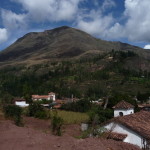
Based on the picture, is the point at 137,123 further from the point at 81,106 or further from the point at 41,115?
the point at 81,106

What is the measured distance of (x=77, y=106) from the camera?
173 ft

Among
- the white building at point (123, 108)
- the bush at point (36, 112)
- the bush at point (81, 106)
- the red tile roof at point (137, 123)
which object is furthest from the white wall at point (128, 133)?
the bush at point (81, 106)

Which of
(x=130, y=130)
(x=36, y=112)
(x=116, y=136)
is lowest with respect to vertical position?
(x=36, y=112)

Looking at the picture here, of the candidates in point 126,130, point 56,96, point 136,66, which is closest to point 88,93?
point 56,96

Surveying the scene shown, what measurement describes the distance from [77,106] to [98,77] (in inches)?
2150

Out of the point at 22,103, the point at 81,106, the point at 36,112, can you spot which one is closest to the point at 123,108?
the point at 36,112

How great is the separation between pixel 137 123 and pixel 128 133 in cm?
154

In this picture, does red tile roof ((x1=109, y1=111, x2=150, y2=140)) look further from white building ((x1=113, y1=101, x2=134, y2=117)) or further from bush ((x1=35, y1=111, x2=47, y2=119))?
bush ((x1=35, y1=111, x2=47, y2=119))

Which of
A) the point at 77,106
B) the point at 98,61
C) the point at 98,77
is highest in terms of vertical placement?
the point at 98,61

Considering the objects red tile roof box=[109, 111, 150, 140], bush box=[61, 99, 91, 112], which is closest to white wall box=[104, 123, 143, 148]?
red tile roof box=[109, 111, 150, 140]

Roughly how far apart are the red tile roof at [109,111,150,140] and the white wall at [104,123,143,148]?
0.99 feet

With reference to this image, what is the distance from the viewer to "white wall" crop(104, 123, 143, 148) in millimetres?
17297

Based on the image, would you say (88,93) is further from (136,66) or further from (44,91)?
(136,66)

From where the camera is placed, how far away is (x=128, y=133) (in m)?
18.0
